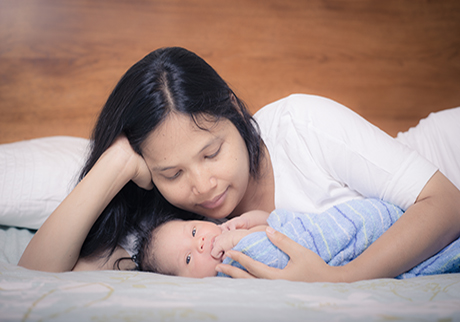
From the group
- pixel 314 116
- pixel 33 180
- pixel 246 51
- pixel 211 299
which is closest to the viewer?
pixel 211 299

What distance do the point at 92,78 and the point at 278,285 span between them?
154 cm

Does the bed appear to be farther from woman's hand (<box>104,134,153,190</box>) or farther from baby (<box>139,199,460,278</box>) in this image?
woman's hand (<box>104,134,153,190</box>)

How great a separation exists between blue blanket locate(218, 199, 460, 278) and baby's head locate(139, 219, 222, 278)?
0.09m

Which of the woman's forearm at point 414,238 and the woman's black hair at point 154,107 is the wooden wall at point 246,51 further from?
the woman's forearm at point 414,238

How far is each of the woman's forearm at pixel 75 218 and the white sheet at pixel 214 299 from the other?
178 mm

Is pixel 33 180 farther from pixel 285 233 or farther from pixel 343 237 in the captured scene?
pixel 343 237

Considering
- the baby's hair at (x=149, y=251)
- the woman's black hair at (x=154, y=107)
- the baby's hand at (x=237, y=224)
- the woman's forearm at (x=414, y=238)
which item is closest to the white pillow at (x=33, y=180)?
the woman's black hair at (x=154, y=107)

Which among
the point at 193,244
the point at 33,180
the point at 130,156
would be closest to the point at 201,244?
the point at 193,244

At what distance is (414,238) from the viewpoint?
838mm

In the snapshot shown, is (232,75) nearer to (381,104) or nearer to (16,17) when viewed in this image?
Answer: (381,104)

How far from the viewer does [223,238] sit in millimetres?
983

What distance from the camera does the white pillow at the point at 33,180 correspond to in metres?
1.25

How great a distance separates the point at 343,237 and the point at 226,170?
0.36 meters

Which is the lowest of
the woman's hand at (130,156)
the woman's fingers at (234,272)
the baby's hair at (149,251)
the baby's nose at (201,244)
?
the baby's hair at (149,251)
